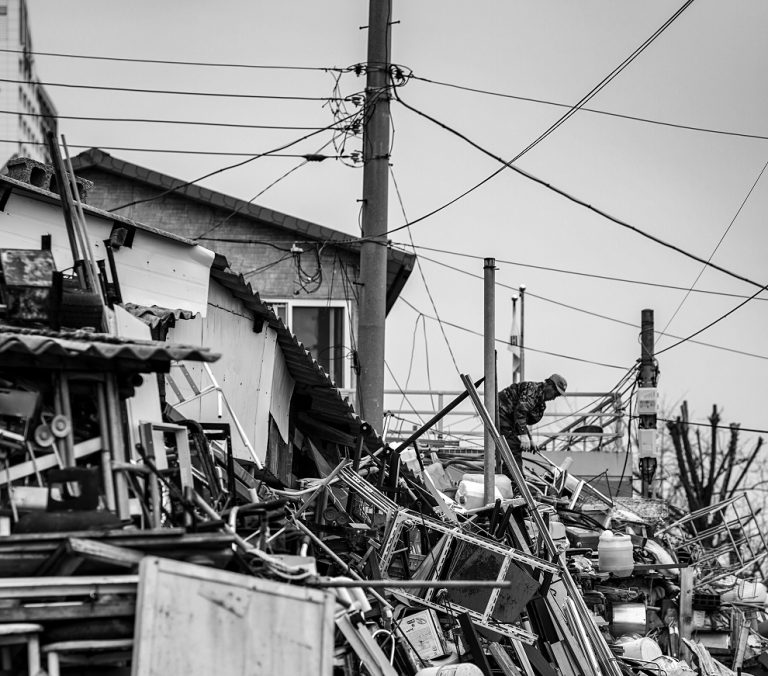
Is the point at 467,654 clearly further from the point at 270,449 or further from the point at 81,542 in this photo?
the point at 81,542

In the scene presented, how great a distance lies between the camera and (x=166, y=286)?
12391 mm

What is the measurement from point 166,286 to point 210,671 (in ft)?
18.5

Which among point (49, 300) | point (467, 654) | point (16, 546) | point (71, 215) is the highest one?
point (71, 215)

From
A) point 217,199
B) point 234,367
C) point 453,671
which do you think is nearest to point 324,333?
point 217,199

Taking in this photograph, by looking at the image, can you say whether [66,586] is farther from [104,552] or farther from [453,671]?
[453,671]

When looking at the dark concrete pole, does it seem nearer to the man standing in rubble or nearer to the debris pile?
the man standing in rubble

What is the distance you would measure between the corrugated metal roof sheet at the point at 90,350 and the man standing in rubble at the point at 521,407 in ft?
34.6

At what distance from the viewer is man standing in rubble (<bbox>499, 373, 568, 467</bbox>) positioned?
59.8ft

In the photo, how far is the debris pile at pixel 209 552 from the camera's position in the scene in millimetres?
7371

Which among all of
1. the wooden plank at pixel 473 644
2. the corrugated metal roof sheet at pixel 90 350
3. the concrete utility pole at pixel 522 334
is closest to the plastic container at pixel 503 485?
the wooden plank at pixel 473 644

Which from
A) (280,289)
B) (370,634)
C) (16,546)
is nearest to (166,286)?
(370,634)

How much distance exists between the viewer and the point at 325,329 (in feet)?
76.7

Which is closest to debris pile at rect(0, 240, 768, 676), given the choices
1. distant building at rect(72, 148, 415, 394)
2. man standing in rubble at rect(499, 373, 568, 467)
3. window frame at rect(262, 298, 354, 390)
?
man standing in rubble at rect(499, 373, 568, 467)

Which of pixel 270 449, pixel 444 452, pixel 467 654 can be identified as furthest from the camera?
pixel 444 452
